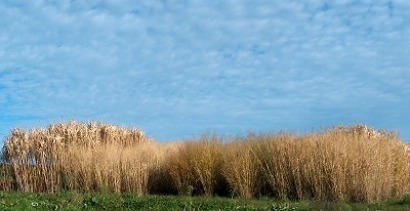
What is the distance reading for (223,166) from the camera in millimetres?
20391

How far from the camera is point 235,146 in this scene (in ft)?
68.9

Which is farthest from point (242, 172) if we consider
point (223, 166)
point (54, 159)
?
point (54, 159)

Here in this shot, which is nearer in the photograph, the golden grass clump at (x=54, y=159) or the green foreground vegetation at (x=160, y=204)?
the green foreground vegetation at (x=160, y=204)

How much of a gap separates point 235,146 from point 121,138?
351 inches

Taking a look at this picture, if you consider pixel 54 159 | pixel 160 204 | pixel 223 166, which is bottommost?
pixel 160 204

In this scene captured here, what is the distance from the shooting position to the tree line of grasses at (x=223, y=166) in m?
19.1

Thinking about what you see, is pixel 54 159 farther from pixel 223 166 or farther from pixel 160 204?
pixel 160 204

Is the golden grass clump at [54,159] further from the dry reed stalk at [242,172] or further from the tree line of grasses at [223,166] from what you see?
the dry reed stalk at [242,172]

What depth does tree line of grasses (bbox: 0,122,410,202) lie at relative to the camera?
19.1 metres

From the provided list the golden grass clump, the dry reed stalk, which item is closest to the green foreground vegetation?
the dry reed stalk

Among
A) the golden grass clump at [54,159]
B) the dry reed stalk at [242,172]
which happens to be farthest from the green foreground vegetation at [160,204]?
the golden grass clump at [54,159]

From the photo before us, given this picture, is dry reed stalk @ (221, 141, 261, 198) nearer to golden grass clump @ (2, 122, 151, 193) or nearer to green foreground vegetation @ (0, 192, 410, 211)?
green foreground vegetation @ (0, 192, 410, 211)

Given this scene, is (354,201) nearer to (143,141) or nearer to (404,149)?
(404,149)

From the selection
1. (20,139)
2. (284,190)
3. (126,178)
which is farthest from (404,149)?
(20,139)
